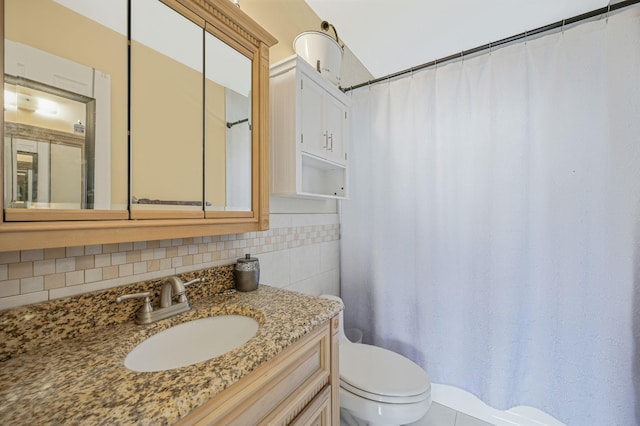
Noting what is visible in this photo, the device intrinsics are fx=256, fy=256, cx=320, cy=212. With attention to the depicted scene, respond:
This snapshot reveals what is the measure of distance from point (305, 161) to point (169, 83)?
2.34 ft

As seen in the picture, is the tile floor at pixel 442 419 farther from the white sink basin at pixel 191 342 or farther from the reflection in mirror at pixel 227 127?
the reflection in mirror at pixel 227 127

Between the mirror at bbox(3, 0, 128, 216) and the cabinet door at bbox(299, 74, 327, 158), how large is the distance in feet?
2.24

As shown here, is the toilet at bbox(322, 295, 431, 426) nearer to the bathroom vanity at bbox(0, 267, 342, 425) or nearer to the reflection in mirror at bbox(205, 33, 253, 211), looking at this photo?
the bathroom vanity at bbox(0, 267, 342, 425)

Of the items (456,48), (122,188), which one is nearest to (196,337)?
(122,188)

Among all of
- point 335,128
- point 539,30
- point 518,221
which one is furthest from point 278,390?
point 539,30

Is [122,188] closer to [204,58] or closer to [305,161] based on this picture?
[204,58]

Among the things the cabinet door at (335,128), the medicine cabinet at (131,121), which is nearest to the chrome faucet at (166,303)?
the medicine cabinet at (131,121)

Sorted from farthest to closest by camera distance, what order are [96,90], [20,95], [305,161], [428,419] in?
1. [428,419]
2. [305,161]
3. [96,90]
4. [20,95]

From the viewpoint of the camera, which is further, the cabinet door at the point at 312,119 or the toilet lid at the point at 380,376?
the cabinet door at the point at 312,119

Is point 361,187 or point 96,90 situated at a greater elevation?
point 96,90

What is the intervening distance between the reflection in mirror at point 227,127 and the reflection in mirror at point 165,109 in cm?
4

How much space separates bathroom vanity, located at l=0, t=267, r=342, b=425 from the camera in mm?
444

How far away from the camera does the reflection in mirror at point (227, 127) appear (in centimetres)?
93

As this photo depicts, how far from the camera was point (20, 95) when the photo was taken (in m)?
0.55
